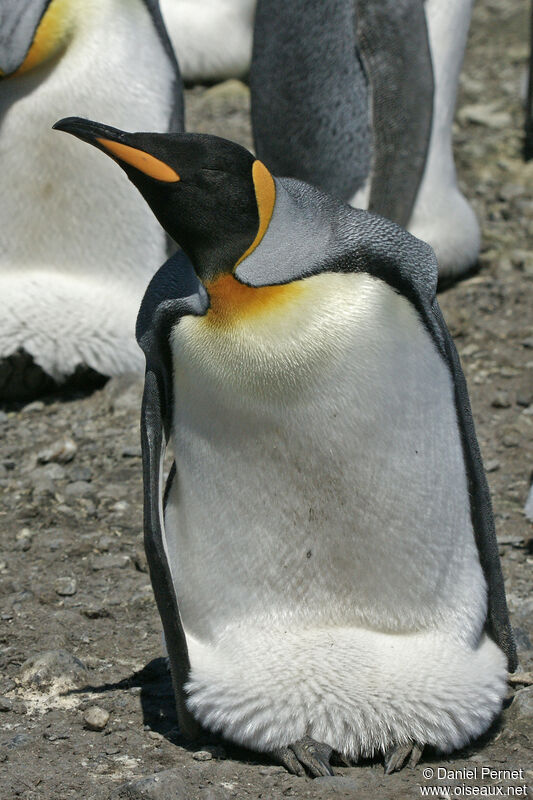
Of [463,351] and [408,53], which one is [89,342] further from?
[408,53]

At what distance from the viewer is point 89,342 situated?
479 centimetres

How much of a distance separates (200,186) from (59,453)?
2.13m

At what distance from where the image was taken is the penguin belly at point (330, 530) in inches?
97.5

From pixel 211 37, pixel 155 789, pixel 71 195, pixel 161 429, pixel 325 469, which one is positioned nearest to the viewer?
pixel 155 789

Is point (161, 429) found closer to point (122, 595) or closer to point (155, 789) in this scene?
point (155, 789)

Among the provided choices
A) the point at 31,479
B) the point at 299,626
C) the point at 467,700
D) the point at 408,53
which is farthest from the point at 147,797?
the point at 408,53

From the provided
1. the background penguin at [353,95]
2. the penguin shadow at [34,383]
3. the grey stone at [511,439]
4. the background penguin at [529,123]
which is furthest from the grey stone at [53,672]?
the background penguin at [529,123]

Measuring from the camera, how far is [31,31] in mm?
4605

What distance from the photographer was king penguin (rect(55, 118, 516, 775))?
2.46 meters

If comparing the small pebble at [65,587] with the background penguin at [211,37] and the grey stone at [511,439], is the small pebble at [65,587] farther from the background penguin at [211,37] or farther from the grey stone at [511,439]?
the background penguin at [211,37]

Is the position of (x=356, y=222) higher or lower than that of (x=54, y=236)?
higher

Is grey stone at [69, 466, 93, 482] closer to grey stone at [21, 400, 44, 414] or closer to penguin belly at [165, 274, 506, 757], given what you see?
grey stone at [21, 400, 44, 414]

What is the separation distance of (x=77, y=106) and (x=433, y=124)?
1743mm

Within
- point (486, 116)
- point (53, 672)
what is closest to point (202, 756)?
point (53, 672)
